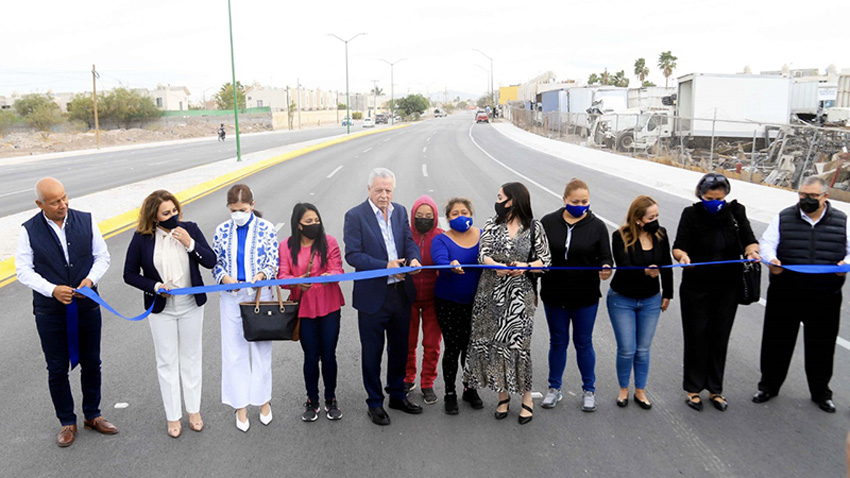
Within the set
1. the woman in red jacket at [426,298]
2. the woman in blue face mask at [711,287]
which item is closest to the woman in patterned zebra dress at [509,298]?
the woman in red jacket at [426,298]

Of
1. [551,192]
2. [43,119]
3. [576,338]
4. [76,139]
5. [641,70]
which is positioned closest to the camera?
[576,338]

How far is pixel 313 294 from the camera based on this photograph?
5.01m

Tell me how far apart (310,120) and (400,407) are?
11602 cm

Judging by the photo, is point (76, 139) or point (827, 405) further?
point (76, 139)

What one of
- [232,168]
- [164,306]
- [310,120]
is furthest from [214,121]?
[164,306]

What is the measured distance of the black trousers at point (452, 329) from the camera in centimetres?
530

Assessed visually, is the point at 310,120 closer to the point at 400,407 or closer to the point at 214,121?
the point at 214,121

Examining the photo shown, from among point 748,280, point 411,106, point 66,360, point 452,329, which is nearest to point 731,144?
point 748,280

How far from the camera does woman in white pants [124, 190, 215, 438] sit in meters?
4.81

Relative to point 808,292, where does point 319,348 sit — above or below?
below

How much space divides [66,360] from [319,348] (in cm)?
186

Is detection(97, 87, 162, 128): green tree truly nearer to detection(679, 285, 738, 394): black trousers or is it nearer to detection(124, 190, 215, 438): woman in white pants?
detection(124, 190, 215, 438): woman in white pants

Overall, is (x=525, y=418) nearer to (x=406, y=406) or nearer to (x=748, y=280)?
(x=406, y=406)

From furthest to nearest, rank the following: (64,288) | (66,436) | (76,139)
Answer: (76,139) < (66,436) < (64,288)
